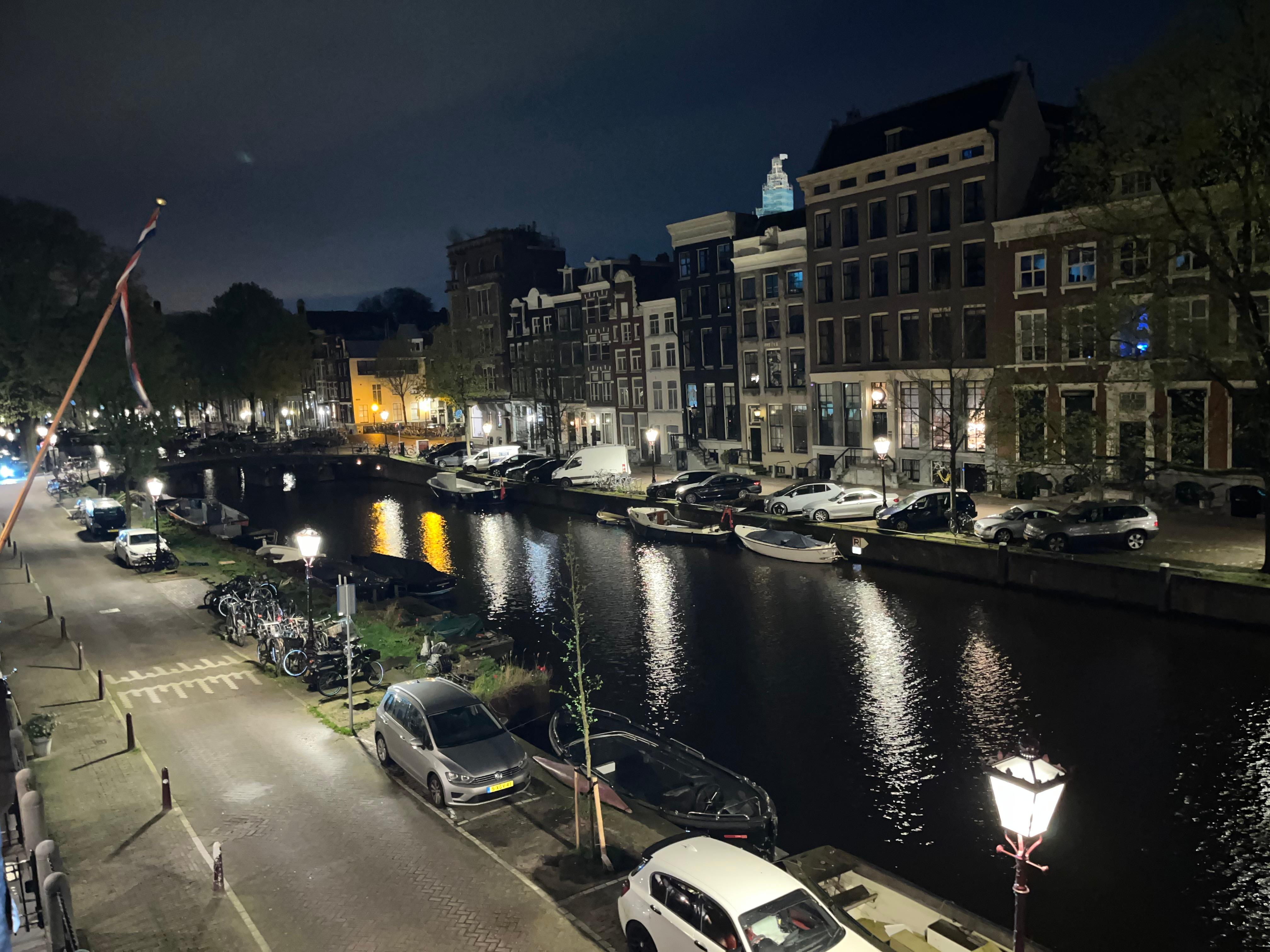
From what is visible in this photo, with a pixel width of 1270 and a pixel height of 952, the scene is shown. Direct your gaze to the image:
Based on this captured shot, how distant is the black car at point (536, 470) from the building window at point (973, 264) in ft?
89.8

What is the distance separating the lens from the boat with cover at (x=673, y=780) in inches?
622

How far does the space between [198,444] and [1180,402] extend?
84407mm

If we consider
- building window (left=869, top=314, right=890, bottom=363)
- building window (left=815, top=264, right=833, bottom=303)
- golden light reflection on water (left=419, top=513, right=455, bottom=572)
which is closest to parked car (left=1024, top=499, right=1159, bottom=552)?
building window (left=869, top=314, right=890, bottom=363)

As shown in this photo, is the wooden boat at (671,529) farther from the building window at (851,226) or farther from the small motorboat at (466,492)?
the building window at (851,226)

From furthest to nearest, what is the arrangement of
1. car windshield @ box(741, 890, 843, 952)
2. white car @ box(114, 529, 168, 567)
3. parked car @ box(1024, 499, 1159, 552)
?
white car @ box(114, 529, 168, 567), parked car @ box(1024, 499, 1159, 552), car windshield @ box(741, 890, 843, 952)

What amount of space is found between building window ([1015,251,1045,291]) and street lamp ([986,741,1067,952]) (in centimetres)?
4145

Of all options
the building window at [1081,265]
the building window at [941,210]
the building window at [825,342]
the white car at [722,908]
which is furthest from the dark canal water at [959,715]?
the building window at [941,210]

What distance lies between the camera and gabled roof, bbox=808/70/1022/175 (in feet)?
154

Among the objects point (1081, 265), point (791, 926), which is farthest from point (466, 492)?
point (791, 926)

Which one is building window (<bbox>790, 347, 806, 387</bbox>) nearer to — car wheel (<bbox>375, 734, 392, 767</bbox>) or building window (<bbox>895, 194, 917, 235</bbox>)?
building window (<bbox>895, 194, 917, 235</bbox>)

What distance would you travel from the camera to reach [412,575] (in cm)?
3744

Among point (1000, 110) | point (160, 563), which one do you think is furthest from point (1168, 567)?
point (160, 563)

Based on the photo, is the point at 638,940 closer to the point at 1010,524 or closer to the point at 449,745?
the point at 449,745

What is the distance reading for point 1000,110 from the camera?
151 ft
